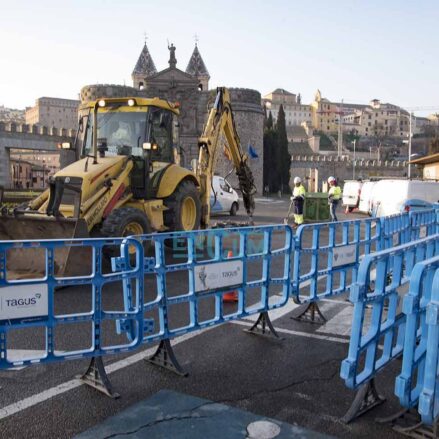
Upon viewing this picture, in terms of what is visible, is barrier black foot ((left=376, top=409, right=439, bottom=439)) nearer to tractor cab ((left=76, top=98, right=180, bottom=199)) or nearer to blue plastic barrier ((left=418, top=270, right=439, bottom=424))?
blue plastic barrier ((left=418, top=270, right=439, bottom=424))

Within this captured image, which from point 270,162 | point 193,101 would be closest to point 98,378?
point 193,101

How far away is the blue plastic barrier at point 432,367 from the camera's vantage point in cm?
358

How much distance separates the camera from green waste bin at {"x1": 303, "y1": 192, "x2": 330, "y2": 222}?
72.4ft

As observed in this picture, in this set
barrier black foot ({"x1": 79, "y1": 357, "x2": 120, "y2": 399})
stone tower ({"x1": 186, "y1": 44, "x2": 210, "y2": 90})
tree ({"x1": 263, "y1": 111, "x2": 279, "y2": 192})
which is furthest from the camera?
stone tower ({"x1": 186, "y1": 44, "x2": 210, "y2": 90})

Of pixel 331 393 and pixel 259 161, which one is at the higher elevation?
pixel 259 161

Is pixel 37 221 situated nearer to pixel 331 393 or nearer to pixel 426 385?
pixel 331 393

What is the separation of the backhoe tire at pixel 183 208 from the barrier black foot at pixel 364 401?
701 cm

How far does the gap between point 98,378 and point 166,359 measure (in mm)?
782

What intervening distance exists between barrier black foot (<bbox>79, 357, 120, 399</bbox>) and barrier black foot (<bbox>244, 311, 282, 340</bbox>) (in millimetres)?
2207

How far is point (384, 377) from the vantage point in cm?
509

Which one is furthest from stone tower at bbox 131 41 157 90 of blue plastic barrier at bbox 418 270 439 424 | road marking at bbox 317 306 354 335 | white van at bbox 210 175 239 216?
blue plastic barrier at bbox 418 270 439 424

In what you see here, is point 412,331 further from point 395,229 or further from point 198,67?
point 198,67

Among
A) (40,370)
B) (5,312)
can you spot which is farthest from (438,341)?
(40,370)

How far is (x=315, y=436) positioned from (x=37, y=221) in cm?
626
